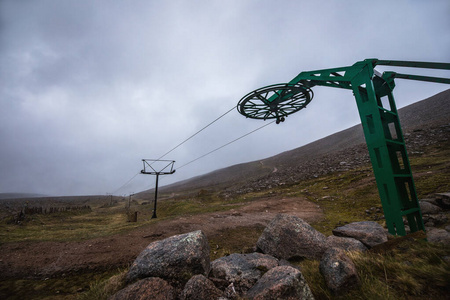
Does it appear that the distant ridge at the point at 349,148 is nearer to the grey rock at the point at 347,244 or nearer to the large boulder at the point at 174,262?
the grey rock at the point at 347,244

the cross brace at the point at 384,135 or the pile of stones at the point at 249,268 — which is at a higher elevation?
the cross brace at the point at 384,135

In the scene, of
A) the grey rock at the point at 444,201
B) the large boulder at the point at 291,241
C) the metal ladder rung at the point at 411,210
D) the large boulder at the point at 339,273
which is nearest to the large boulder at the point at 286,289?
the large boulder at the point at 339,273

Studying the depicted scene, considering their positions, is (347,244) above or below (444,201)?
below

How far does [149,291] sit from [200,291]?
2.98ft

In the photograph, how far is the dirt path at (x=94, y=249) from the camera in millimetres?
6938

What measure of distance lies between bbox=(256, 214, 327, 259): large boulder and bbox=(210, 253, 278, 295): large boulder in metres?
0.76

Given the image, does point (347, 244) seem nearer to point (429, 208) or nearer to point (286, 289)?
point (286, 289)

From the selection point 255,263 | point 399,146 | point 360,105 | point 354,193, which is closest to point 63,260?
point 255,263

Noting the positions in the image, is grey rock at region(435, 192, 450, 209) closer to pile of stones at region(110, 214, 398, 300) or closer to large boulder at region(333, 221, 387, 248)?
large boulder at region(333, 221, 387, 248)

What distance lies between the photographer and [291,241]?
498 centimetres

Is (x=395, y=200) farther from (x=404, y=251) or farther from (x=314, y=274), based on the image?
(x=314, y=274)

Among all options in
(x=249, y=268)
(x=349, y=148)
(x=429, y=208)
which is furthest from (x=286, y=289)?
(x=349, y=148)

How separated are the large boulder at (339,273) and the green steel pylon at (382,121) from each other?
3.22 metres

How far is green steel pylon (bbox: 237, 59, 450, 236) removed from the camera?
4.86 metres
